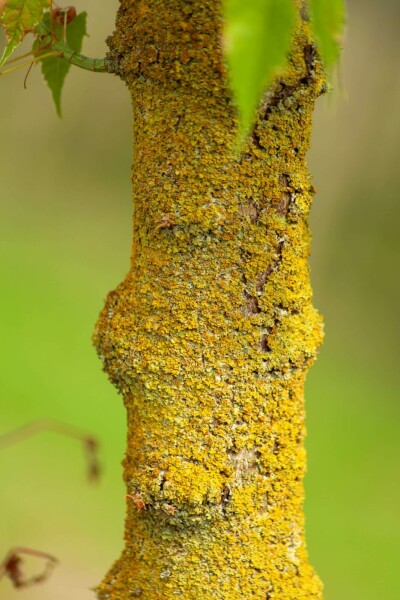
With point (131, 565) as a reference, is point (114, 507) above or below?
above

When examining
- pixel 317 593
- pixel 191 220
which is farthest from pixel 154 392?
pixel 317 593

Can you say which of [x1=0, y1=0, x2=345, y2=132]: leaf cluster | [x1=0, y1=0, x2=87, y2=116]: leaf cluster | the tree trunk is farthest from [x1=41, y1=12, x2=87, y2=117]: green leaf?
[x1=0, y1=0, x2=345, y2=132]: leaf cluster

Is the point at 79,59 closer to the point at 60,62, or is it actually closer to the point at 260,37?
the point at 60,62

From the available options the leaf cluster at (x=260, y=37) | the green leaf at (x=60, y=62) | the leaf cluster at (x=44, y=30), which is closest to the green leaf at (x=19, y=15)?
the leaf cluster at (x=44, y=30)

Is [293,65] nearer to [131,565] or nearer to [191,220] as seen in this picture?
[191,220]

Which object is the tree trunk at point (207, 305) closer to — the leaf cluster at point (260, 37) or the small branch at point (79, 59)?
the small branch at point (79, 59)

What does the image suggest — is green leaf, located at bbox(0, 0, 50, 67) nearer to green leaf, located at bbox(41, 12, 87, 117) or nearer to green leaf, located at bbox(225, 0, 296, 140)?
green leaf, located at bbox(41, 12, 87, 117)
